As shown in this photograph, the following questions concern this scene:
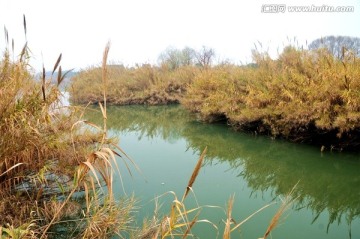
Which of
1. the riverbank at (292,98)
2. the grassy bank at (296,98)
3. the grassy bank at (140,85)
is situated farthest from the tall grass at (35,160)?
the grassy bank at (140,85)

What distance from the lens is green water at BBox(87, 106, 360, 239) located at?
348 centimetres

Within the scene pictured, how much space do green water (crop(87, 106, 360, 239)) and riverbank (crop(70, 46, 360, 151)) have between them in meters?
0.42

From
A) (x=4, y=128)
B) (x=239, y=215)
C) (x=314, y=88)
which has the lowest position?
(x=239, y=215)

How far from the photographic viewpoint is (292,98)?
6.88 m

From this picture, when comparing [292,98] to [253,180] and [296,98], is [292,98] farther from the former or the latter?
[253,180]

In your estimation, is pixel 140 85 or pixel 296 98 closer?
pixel 296 98

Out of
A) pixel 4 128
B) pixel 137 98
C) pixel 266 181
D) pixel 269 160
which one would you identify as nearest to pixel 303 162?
pixel 269 160

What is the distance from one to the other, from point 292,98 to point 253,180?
2745mm

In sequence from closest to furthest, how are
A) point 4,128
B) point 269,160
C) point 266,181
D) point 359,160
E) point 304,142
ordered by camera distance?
point 4,128
point 266,181
point 359,160
point 269,160
point 304,142

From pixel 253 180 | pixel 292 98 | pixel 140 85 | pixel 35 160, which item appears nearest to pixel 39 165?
pixel 35 160

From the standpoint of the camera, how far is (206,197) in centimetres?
432

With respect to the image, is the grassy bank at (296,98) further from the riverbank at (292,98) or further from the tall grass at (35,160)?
the tall grass at (35,160)

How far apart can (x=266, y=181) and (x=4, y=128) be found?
391cm

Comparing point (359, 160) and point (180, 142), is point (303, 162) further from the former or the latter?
point (180, 142)
